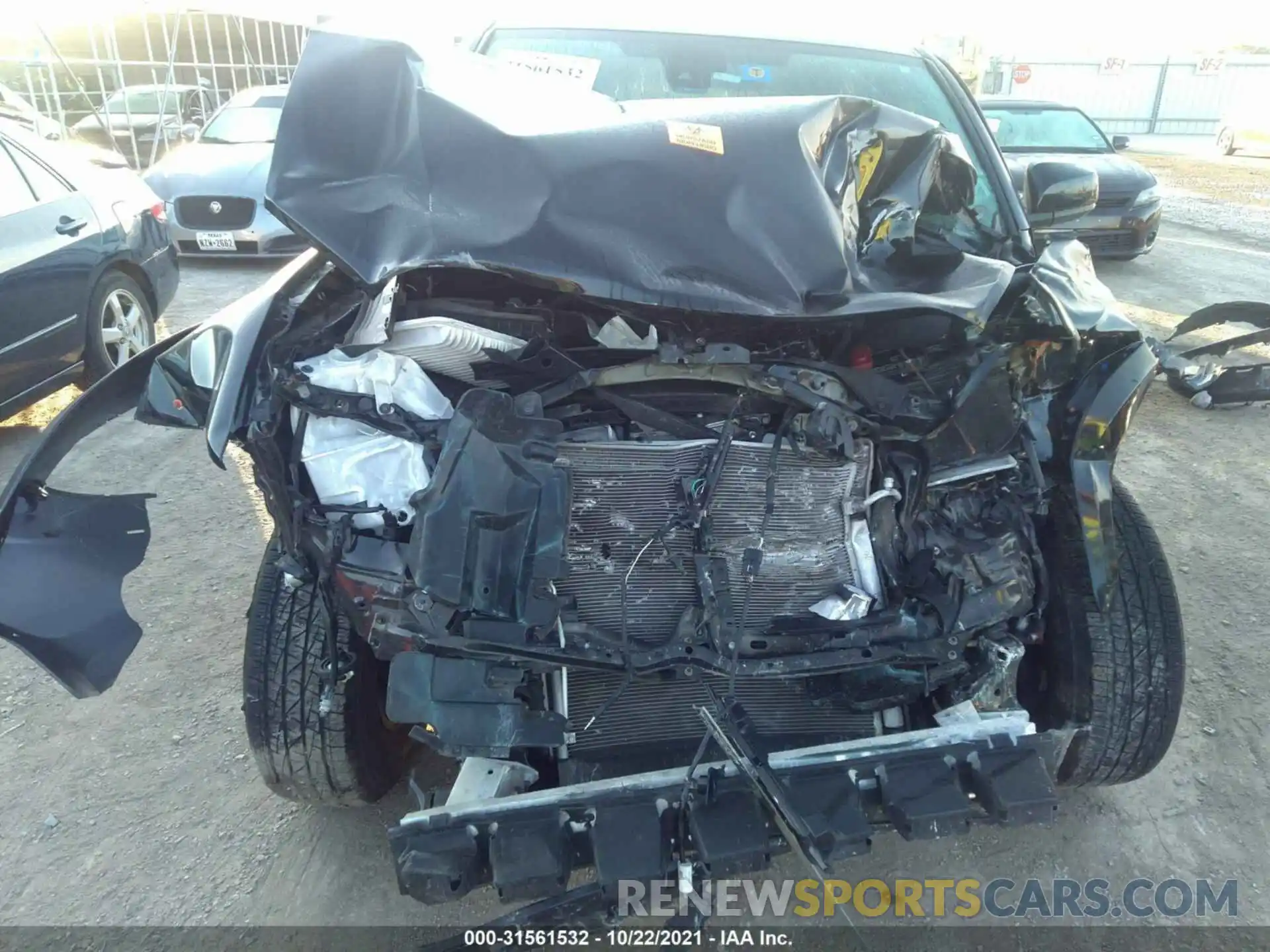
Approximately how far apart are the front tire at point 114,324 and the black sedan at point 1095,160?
21.4ft

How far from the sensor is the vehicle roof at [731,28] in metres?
3.14

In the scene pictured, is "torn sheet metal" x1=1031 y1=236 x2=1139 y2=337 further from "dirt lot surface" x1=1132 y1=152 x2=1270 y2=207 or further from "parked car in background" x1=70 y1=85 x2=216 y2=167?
"dirt lot surface" x1=1132 y1=152 x2=1270 y2=207

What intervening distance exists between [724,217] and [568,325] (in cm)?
44

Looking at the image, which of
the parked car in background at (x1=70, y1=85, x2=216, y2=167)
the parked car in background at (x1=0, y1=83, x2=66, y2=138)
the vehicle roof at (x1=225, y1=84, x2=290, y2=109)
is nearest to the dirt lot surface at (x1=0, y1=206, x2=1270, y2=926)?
the parked car in background at (x1=0, y1=83, x2=66, y2=138)

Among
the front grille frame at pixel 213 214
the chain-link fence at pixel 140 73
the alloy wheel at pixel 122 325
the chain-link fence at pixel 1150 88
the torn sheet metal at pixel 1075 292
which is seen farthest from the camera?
the chain-link fence at pixel 1150 88

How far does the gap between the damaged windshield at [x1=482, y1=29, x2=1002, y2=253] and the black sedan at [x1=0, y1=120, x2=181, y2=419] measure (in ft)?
8.25

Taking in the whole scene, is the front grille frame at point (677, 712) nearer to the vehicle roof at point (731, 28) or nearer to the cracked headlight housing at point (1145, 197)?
the vehicle roof at point (731, 28)

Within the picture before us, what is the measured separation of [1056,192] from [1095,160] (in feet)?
20.9

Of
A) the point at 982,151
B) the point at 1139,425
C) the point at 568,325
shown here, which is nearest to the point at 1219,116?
the point at 1139,425

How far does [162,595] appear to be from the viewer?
3.20 m

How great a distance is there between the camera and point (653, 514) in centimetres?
197

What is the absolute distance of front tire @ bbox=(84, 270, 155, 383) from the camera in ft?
14.8

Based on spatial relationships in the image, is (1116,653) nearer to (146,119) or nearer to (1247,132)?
(146,119)

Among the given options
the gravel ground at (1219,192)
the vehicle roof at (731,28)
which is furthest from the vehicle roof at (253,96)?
the gravel ground at (1219,192)
